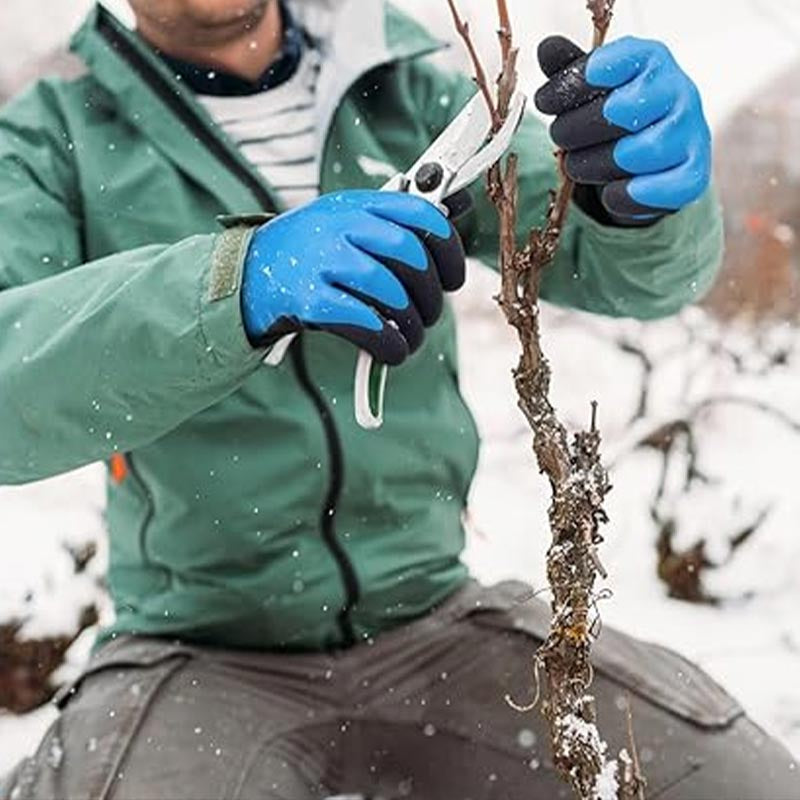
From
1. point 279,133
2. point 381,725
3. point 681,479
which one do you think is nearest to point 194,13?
point 279,133

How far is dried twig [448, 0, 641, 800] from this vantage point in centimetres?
135

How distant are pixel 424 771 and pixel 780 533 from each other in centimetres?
→ 192

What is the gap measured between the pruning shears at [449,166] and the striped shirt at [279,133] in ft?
1.68

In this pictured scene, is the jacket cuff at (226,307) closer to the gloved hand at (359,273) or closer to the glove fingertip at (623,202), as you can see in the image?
the gloved hand at (359,273)

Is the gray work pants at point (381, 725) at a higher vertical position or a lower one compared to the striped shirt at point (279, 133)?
lower

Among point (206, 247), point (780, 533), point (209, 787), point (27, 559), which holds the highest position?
point (206, 247)

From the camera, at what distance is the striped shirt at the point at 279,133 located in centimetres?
201

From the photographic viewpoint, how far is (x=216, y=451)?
1937mm

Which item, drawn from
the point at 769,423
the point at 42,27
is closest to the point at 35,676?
the point at 769,423

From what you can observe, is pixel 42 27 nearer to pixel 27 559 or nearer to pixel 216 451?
pixel 27 559

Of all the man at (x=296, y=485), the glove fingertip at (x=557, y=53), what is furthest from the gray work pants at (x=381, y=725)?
the glove fingertip at (x=557, y=53)

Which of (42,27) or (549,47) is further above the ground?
(549,47)

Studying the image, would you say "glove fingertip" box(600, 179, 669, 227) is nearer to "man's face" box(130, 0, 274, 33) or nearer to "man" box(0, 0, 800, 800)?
"man" box(0, 0, 800, 800)

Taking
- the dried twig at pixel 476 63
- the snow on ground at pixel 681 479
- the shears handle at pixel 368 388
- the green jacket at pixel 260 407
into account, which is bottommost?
the snow on ground at pixel 681 479
